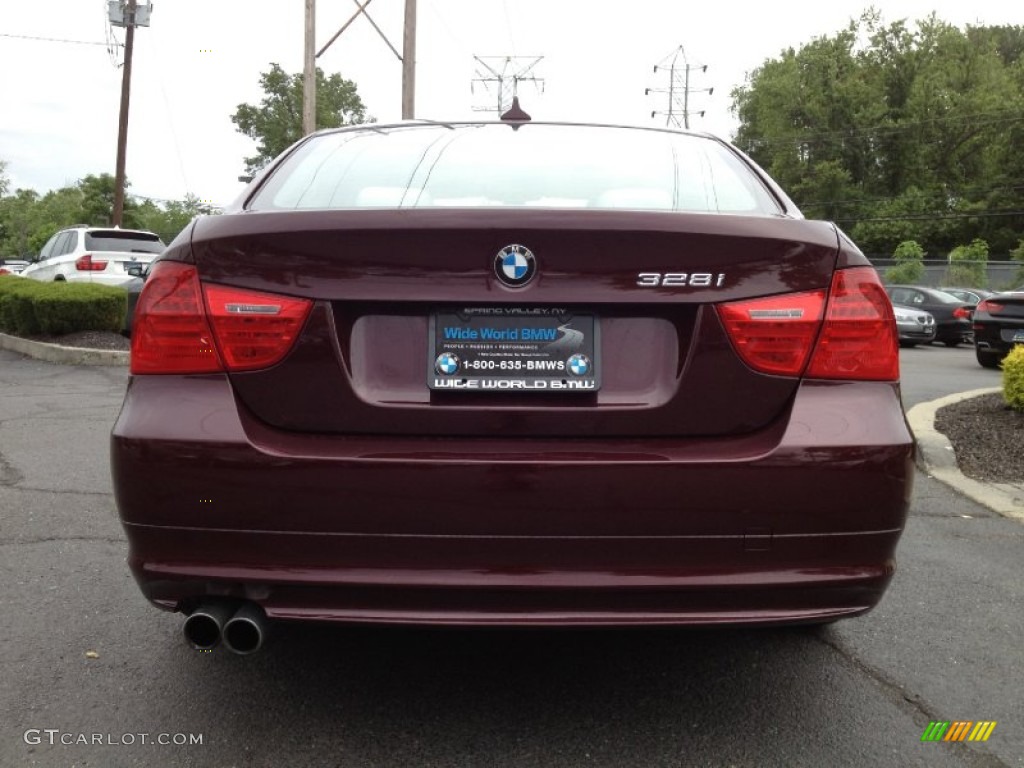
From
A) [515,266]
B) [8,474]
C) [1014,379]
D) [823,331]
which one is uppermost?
[515,266]

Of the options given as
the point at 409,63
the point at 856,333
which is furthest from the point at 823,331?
the point at 409,63

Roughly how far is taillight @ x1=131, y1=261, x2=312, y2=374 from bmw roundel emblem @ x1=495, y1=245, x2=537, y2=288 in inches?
17.6

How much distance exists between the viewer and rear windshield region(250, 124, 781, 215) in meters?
2.55

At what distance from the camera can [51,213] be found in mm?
102312

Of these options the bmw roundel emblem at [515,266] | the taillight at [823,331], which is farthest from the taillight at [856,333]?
the bmw roundel emblem at [515,266]

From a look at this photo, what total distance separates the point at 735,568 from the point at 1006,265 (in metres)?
43.3

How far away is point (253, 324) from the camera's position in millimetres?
2156

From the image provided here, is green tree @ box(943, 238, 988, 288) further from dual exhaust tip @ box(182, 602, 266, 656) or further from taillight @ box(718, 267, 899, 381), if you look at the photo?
dual exhaust tip @ box(182, 602, 266, 656)

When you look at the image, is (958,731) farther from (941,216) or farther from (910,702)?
(941,216)

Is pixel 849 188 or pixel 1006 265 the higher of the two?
pixel 849 188

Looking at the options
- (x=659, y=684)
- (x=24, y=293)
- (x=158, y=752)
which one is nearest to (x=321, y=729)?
(x=158, y=752)

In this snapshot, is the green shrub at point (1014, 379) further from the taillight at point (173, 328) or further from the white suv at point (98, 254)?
the white suv at point (98, 254)

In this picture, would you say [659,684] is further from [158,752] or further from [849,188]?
[849,188]

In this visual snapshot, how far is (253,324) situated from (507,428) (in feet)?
2.08
